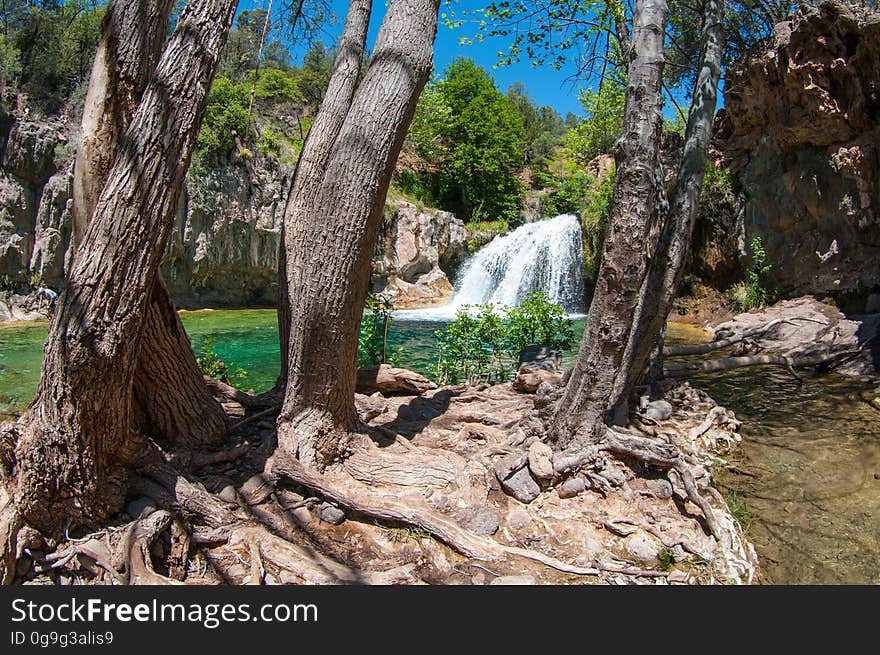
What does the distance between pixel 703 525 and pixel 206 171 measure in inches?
679

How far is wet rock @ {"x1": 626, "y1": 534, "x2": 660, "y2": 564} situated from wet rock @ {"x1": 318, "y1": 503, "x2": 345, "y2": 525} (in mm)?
1818

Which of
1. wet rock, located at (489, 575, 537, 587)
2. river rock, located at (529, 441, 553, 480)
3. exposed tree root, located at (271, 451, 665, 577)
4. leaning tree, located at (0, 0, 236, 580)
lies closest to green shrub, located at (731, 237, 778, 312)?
river rock, located at (529, 441, 553, 480)

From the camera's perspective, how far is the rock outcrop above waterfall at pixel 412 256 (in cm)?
1970

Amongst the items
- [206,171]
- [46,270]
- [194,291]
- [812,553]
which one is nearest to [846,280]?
[812,553]

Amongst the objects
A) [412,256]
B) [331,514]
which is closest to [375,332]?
[331,514]

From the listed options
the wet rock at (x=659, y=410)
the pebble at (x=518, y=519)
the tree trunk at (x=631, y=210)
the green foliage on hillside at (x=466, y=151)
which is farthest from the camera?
the green foliage on hillside at (x=466, y=151)

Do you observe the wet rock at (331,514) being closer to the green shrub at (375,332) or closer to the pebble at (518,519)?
the pebble at (518,519)

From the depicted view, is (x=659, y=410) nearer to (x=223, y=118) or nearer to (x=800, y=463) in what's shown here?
(x=800, y=463)

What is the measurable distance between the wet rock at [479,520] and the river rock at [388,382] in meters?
2.45

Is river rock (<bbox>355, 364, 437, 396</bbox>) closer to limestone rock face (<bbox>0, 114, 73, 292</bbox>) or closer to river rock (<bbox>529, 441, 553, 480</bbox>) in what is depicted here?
river rock (<bbox>529, 441, 553, 480</bbox>)

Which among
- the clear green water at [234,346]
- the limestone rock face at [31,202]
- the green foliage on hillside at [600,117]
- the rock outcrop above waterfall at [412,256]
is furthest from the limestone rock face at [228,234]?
the green foliage on hillside at [600,117]

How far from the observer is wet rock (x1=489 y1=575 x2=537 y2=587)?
9.09 ft

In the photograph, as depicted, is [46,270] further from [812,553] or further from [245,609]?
[812,553]

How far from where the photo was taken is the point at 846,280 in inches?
402
